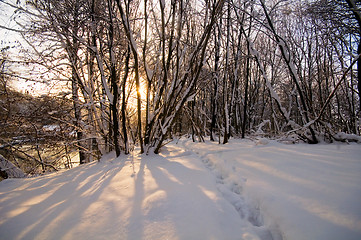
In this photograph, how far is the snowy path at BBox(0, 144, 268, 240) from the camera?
0.84m

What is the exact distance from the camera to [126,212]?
102 cm

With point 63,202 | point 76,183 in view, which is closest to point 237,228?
point 63,202

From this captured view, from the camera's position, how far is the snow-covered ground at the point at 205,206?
823 mm

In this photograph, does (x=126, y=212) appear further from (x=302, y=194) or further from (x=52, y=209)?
(x=302, y=194)

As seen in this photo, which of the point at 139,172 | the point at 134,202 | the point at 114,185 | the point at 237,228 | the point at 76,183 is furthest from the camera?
the point at 139,172

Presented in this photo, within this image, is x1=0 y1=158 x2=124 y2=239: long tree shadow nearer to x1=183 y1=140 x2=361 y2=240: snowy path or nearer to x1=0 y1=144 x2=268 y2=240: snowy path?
x1=0 y1=144 x2=268 y2=240: snowy path

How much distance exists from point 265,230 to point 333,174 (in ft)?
2.74

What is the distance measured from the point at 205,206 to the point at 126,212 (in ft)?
1.75

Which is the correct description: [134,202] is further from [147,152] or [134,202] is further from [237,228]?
[147,152]

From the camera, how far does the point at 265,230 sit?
91 cm

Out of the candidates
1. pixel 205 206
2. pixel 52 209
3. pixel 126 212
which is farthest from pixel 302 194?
pixel 52 209

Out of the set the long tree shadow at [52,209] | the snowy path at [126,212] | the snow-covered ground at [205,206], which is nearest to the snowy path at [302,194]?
the snow-covered ground at [205,206]

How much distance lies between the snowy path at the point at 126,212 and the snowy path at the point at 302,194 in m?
0.16

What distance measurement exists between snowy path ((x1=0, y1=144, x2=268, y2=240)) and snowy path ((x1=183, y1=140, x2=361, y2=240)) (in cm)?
16
